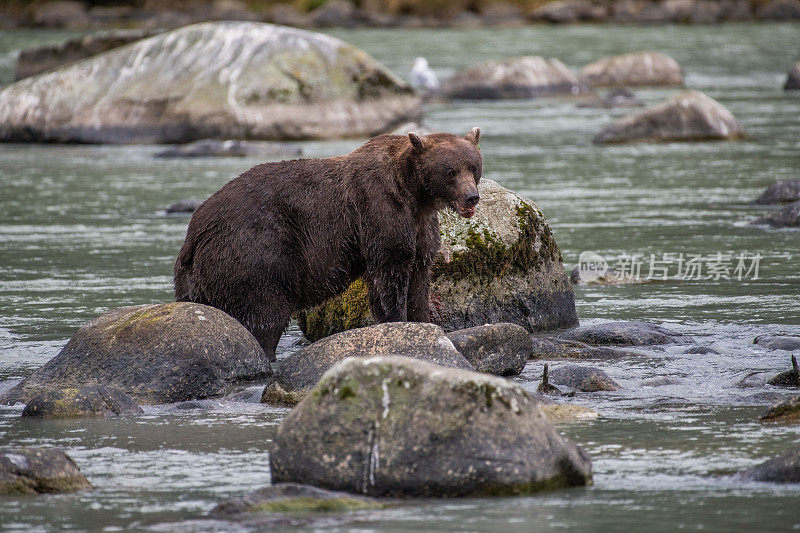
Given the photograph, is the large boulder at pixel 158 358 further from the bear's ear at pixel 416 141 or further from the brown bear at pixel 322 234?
the bear's ear at pixel 416 141

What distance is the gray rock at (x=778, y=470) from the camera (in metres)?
5.57

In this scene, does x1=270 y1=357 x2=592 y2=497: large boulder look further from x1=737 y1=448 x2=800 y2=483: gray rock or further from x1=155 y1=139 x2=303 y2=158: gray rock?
x1=155 y1=139 x2=303 y2=158: gray rock

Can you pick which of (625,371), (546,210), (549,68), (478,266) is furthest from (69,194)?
(549,68)

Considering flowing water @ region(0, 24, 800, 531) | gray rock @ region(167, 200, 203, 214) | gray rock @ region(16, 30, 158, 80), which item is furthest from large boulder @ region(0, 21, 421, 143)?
gray rock @ region(167, 200, 203, 214)

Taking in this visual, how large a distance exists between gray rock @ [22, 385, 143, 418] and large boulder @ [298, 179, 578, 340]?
250 centimetres

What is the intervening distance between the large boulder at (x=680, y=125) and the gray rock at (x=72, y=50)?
11731 mm

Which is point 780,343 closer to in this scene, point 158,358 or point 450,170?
point 450,170

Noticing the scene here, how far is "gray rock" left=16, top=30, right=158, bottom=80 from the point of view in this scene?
1199 inches

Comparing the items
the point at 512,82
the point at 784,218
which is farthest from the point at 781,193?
the point at 512,82

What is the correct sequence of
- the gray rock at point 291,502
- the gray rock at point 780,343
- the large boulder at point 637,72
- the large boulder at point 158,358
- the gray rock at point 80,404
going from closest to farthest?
the gray rock at point 291,502
the gray rock at point 80,404
the large boulder at point 158,358
the gray rock at point 780,343
the large boulder at point 637,72

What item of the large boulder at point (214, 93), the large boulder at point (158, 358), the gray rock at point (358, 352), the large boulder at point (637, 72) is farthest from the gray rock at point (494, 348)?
the large boulder at point (637, 72)

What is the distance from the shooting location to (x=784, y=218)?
559 inches

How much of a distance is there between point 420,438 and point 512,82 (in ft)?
91.1

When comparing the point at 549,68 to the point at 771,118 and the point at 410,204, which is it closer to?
the point at 771,118
